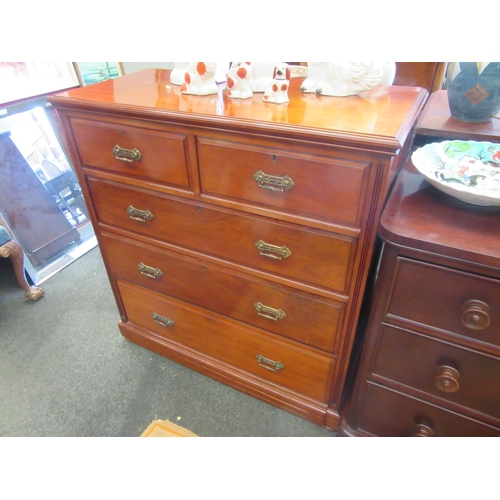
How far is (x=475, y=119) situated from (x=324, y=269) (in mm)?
621

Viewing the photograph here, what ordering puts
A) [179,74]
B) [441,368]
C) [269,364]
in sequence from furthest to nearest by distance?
[269,364]
[179,74]
[441,368]

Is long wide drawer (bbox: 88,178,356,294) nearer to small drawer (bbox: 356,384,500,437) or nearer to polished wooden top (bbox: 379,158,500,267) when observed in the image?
polished wooden top (bbox: 379,158,500,267)

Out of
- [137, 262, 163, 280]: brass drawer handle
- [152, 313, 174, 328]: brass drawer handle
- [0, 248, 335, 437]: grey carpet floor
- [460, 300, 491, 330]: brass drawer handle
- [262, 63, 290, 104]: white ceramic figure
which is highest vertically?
[262, 63, 290, 104]: white ceramic figure

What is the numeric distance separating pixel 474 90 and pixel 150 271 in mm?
1101

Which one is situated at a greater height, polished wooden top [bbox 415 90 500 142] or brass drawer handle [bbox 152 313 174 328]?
polished wooden top [bbox 415 90 500 142]

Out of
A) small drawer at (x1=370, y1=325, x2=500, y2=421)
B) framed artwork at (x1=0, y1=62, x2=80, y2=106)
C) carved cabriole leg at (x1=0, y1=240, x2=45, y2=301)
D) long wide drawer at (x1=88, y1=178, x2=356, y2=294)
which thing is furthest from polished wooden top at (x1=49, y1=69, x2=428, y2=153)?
framed artwork at (x1=0, y1=62, x2=80, y2=106)

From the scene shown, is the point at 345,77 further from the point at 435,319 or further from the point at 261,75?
the point at 435,319

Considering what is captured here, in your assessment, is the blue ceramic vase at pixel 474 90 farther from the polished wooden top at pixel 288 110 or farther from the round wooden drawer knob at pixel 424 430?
the round wooden drawer knob at pixel 424 430

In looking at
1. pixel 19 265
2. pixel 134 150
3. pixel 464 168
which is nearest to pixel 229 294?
pixel 134 150

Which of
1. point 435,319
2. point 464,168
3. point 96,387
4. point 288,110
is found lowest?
point 96,387

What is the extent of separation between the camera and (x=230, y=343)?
1212mm

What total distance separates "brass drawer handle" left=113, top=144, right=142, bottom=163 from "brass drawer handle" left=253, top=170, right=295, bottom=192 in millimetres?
360

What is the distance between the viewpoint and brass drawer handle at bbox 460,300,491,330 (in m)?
0.68

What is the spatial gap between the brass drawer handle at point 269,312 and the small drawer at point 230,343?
0.11 meters
